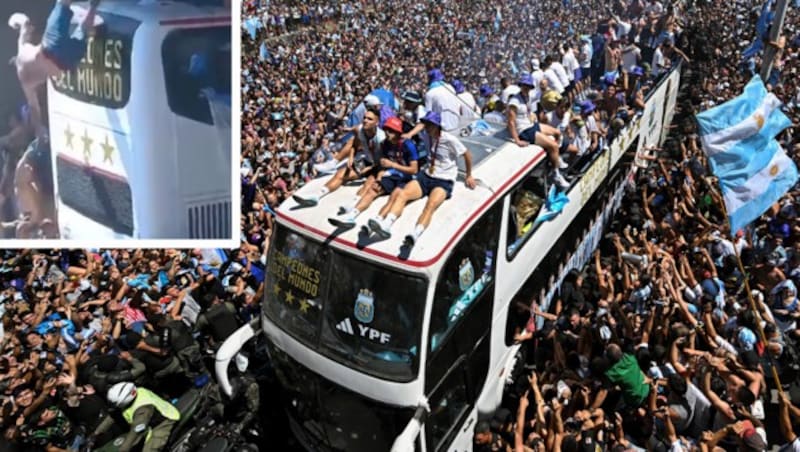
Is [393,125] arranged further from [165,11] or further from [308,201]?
[165,11]

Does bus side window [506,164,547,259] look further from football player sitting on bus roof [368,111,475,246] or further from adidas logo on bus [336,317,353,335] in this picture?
adidas logo on bus [336,317,353,335]

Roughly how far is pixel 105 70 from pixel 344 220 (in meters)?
2.71

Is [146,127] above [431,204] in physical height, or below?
above

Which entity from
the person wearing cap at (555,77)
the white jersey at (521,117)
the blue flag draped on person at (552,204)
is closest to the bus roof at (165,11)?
the blue flag draped on person at (552,204)

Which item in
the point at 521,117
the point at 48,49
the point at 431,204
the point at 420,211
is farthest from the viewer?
the point at 521,117

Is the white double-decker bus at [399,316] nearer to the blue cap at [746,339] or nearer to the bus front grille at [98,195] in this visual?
the blue cap at [746,339]

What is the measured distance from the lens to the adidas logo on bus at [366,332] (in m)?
4.50

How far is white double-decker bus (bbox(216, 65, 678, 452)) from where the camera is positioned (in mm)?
4449

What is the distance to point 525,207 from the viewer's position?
A: 5934 mm

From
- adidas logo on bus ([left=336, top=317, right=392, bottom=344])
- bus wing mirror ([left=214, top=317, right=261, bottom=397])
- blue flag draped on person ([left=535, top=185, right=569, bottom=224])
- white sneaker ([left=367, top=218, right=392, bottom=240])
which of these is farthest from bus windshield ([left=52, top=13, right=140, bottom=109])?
blue flag draped on person ([left=535, top=185, right=569, bottom=224])

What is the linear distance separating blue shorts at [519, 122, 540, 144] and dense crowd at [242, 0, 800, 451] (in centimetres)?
24

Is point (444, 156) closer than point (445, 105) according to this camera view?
Yes

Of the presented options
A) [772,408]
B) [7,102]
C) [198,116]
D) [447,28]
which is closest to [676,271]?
[772,408]

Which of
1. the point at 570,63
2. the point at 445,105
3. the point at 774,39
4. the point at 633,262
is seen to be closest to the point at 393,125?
the point at 445,105
